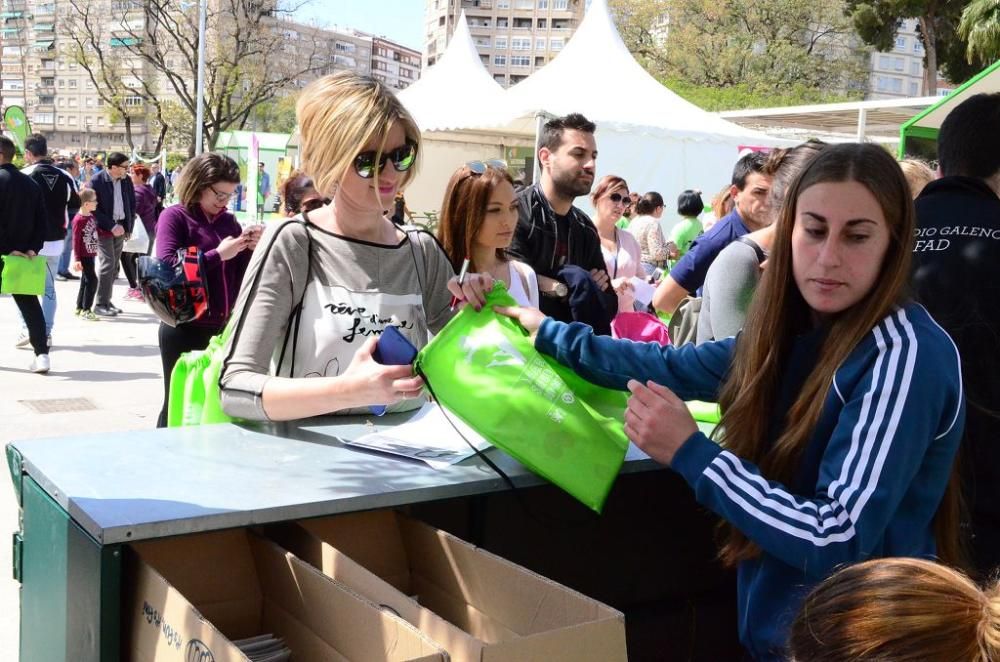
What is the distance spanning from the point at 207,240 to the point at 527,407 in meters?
4.16

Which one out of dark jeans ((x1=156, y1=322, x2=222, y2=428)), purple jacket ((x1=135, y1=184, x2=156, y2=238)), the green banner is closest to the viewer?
dark jeans ((x1=156, y1=322, x2=222, y2=428))

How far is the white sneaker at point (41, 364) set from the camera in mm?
8812

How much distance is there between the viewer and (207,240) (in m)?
5.84

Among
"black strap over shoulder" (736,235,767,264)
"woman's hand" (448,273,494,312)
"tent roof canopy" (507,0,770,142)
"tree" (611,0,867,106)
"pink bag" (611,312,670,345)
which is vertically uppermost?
"tree" (611,0,867,106)

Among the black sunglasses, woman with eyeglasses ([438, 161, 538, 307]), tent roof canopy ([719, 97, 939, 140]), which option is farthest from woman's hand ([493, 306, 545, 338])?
tent roof canopy ([719, 97, 939, 140])

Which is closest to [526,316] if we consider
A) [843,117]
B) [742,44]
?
[843,117]

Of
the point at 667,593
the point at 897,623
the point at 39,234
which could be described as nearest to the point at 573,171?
the point at 667,593

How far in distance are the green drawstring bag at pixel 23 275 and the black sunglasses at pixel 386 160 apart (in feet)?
23.0

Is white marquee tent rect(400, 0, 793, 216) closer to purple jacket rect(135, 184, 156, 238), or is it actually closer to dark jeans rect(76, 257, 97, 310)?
purple jacket rect(135, 184, 156, 238)

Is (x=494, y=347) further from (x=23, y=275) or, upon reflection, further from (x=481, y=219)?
(x=23, y=275)

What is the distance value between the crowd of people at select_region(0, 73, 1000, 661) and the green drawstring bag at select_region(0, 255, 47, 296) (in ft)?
18.8

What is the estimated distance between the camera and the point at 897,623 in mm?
1102

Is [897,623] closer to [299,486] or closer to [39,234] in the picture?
[299,486]

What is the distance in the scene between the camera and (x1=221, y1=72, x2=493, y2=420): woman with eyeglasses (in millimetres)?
2396
